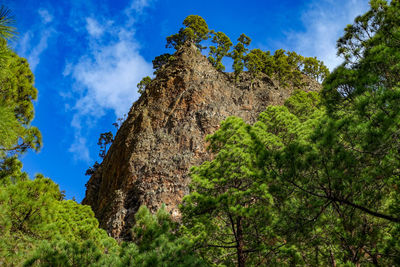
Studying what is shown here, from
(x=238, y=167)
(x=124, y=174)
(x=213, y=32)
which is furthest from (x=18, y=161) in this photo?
(x=213, y=32)

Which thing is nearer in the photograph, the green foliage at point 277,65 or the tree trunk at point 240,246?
the tree trunk at point 240,246

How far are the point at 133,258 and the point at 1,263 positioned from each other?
3.39 m

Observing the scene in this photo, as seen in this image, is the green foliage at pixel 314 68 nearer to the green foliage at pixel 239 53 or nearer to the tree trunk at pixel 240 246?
the green foliage at pixel 239 53

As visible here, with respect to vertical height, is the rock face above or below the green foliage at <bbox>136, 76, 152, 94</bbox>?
below

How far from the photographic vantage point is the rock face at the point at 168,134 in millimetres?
20688

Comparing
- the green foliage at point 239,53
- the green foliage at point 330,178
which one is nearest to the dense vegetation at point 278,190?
the green foliage at point 330,178

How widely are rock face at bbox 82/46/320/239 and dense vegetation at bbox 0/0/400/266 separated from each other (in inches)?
408

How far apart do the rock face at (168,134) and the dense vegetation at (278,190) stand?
408 inches

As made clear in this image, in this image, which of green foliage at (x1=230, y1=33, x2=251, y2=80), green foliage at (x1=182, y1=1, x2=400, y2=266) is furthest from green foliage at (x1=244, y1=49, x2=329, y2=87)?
green foliage at (x1=182, y1=1, x2=400, y2=266)

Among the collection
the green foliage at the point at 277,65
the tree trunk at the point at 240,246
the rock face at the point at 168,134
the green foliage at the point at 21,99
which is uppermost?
the green foliage at the point at 277,65

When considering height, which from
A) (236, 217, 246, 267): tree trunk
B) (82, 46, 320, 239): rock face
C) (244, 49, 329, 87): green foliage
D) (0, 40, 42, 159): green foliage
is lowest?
(236, 217, 246, 267): tree trunk

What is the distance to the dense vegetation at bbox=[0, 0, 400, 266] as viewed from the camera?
486 centimetres

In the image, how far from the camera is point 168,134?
2516cm

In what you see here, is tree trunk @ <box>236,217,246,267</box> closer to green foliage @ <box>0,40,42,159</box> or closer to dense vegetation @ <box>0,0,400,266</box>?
dense vegetation @ <box>0,0,400,266</box>
